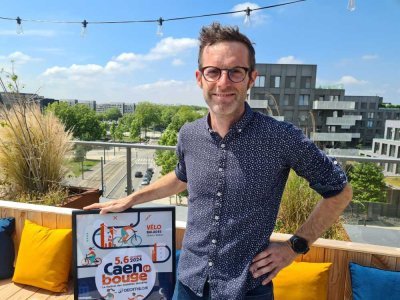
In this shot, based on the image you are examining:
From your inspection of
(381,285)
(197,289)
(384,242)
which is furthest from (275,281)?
(384,242)

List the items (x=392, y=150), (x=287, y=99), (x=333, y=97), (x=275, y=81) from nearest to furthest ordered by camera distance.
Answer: (x=392, y=150)
(x=275, y=81)
(x=287, y=99)
(x=333, y=97)

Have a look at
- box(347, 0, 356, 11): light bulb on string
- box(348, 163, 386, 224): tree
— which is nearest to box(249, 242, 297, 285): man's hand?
box(348, 163, 386, 224): tree

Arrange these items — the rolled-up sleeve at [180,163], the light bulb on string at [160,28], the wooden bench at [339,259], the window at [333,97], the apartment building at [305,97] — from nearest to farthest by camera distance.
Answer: the rolled-up sleeve at [180,163] → the wooden bench at [339,259] → the light bulb on string at [160,28] → the apartment building at [305,97] → the window at [333,97]

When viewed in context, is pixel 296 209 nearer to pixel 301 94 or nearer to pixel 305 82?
pixel 301 94

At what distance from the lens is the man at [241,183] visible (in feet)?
3.30

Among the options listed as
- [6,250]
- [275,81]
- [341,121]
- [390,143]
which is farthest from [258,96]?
[6,250]

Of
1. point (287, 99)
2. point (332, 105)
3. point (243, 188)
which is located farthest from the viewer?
point (332, 105)

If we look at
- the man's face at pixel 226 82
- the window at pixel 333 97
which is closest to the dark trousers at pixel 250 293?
the man's face at pixel 226 82

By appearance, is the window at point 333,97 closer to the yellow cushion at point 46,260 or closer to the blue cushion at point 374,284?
the blue cushion at point 374,284

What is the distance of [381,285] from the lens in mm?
1586

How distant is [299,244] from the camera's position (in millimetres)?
1081

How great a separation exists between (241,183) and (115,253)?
0.80m

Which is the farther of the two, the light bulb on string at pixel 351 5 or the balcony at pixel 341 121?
the balcony at pixel 341 121

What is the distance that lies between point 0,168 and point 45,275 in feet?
3.92
